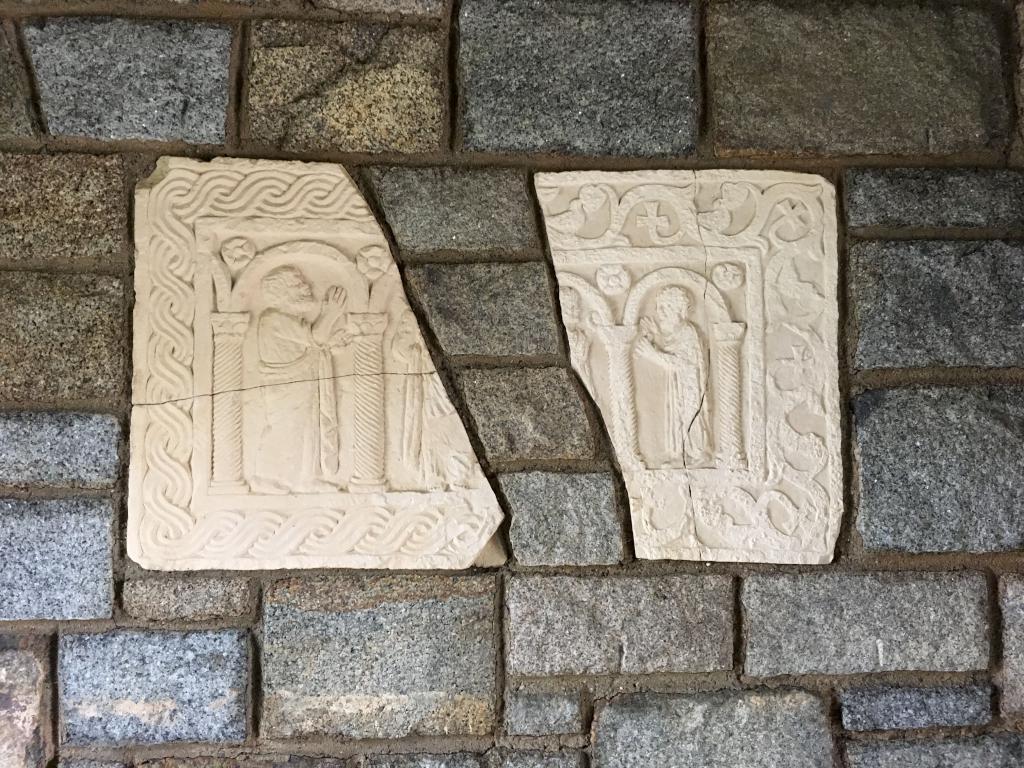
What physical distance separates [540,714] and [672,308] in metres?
0.99

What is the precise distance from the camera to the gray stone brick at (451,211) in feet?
5.99

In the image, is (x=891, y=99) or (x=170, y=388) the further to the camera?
(x=891, y=99)

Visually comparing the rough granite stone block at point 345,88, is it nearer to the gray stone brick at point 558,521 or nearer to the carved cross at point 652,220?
the carved cross at point 652,220

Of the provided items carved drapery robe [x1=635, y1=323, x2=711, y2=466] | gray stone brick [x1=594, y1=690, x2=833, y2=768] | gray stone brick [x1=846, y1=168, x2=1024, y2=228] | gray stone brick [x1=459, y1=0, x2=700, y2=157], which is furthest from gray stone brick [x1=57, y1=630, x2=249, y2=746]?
gray stone brick [x1=846, y1=168, x2=1024, y2=228]

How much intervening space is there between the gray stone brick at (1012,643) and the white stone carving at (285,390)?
1211 mm

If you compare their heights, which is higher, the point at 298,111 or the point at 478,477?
the point at 298,111

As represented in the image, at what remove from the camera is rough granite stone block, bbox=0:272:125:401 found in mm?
1768

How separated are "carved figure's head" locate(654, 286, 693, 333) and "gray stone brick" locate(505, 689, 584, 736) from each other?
894 mm

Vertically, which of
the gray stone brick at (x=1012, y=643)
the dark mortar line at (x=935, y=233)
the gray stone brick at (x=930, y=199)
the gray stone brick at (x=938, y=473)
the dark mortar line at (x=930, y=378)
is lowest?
the gray stone brick at (x=1012, y=643)

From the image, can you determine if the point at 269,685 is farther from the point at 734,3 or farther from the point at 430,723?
the point at 734,3

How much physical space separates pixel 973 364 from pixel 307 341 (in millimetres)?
1566

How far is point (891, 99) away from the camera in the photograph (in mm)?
1893

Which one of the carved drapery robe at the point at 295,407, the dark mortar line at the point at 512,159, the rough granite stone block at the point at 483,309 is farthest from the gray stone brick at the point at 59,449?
the rough granite stone block at the point at 483,309

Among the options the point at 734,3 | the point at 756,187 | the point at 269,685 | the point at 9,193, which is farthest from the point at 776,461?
the point at 9,193
